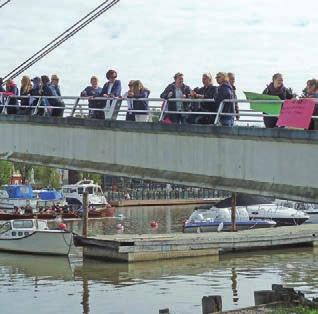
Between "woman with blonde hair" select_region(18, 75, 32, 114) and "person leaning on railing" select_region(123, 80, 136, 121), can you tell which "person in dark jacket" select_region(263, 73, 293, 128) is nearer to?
"person leaning on railing" select_region(123, 80, 136, 121)

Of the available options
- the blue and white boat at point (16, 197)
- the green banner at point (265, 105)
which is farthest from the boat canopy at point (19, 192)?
the green banner at point (265, 105)

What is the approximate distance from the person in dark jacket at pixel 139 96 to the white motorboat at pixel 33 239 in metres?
28.7

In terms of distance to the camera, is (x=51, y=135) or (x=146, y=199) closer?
(x=51, y=135)

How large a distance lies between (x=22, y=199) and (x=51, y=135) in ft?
220

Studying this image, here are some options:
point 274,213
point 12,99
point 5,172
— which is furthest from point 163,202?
point 12,99

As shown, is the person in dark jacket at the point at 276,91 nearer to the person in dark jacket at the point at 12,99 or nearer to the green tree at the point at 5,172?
the person in dark jacket at the point at 12,99

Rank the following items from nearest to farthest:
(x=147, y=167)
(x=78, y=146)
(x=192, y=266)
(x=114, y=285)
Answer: (x=147, y=167)
(x=78, y=146)
(x=114, y=285)
(x=192, y=266)

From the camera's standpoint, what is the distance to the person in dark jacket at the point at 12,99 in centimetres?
2551

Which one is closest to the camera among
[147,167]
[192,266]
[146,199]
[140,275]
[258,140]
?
[258,140]

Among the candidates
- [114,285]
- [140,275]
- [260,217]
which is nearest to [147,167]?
[114,285]

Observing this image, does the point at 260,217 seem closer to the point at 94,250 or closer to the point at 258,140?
the point at 94,250

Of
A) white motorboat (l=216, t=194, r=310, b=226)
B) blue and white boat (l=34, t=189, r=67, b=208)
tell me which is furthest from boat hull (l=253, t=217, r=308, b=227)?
blue and white boat (l=34, t=189, r=67, b=208)

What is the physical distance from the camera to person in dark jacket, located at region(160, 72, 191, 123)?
790 inches

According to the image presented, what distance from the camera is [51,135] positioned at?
2348 centimetres
